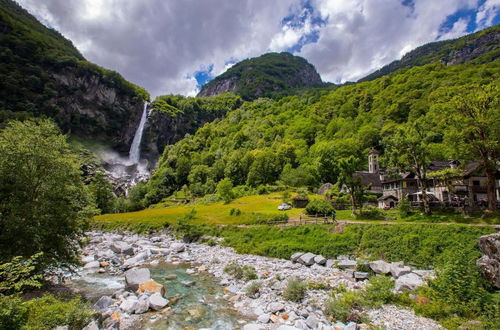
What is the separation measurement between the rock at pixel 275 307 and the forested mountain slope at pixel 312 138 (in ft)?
208

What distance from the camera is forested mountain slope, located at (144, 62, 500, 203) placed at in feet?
291

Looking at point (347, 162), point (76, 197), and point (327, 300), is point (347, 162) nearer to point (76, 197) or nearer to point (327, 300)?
point (327, 300)

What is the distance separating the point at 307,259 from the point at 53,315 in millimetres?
20211

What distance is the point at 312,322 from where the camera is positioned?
12961mm

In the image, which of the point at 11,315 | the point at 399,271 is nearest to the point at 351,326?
the point at 399,271

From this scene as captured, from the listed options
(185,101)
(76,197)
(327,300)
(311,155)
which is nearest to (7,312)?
(76,197)

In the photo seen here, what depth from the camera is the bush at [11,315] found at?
8.03 meters

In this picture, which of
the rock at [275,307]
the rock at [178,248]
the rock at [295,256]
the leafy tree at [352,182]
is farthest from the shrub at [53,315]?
the leafy tree at [352,182]

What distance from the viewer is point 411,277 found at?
1767 cm

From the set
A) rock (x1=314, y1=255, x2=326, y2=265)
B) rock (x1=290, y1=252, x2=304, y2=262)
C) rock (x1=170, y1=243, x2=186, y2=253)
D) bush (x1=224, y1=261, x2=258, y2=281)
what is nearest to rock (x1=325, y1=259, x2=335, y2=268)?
rock (x1=314, y1=255, x2=326, y2=265)

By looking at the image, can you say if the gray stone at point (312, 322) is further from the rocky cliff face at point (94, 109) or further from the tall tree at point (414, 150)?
the rocky cliff face at point (94, 109)

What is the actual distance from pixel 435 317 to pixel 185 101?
200 metres

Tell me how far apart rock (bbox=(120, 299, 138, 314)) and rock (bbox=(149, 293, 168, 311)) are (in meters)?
0.90

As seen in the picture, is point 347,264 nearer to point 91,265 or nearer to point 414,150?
point 414,150
